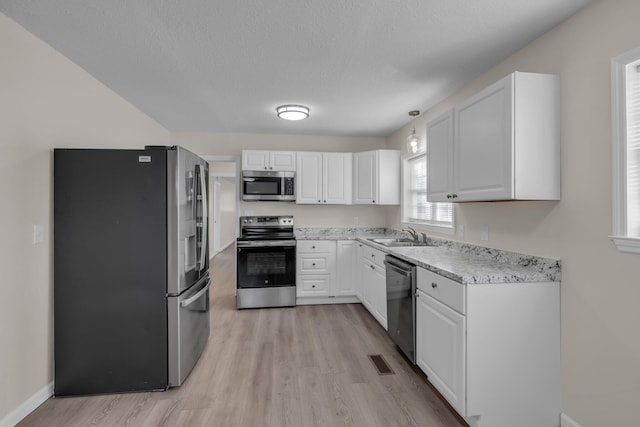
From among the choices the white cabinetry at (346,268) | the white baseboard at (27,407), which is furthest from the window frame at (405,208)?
the white baseboard at (27,407)

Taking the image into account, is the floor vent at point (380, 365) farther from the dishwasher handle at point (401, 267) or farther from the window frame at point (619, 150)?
the window frame at point (619, 150)

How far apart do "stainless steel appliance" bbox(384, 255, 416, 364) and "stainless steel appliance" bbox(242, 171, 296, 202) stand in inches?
76.9

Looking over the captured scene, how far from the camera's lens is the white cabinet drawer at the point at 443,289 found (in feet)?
5.93

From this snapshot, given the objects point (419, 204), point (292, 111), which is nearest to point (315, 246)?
point (419, 204)

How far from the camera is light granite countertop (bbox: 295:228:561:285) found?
181cm

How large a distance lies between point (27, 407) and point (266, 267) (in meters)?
2.44

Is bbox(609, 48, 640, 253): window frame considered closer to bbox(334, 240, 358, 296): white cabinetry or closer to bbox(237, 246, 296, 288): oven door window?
bbox(334, 240, 358, 296): white cabinetry

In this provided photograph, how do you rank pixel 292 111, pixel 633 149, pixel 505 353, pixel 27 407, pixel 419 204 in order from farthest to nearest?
pixel 419 204 < pixel 292 111 < pixel 27 407 < pixel 505 353 < pixel 633 149

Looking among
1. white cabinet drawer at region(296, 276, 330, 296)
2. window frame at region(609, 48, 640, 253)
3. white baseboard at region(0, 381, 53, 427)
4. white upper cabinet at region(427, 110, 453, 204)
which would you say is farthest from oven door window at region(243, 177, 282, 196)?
window frame at region(609, 48, 640, 253)

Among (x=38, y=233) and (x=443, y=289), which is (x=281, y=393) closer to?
(x=443, y=289)

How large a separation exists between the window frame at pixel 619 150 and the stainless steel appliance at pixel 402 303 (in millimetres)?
1201

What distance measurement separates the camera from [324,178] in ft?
14.7

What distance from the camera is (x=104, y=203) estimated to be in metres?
2.20

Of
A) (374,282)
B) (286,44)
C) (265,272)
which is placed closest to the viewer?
(286,44)
